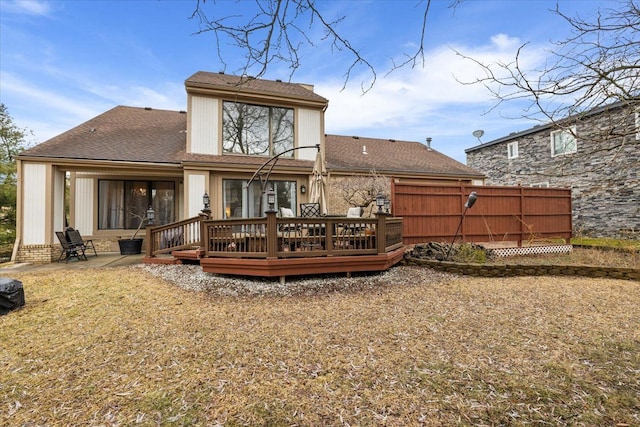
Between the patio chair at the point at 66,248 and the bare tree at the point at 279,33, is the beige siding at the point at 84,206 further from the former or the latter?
the bare tree at the point at 279,33

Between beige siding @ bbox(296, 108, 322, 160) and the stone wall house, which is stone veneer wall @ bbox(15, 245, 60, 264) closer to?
the stone wall house

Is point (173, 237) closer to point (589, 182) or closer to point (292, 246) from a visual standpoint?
point (292, 246)

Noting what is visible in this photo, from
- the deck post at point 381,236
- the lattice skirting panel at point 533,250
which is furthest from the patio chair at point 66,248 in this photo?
the lattice skirting panel at point 533,250

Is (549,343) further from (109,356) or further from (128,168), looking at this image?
(128,168)

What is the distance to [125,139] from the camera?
10.5m

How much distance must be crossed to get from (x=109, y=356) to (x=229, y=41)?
3.32m

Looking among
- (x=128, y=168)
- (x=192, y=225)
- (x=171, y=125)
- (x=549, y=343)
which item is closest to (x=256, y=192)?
(x=192, y=225)

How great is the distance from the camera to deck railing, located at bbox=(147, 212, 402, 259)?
Answer: 5.66 m

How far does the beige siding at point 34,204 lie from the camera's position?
330 inches

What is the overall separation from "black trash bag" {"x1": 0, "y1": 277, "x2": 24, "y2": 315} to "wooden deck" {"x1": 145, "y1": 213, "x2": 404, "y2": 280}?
2.76 m

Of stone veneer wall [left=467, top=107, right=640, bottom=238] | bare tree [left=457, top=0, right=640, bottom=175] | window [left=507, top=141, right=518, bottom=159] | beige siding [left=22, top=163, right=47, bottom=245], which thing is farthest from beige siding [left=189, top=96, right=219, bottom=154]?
window [left=507, top=141, right=518, bottom=159]

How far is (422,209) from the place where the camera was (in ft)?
27.4

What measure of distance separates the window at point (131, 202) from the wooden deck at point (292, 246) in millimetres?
5873

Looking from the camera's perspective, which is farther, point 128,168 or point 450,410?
point 128,168
